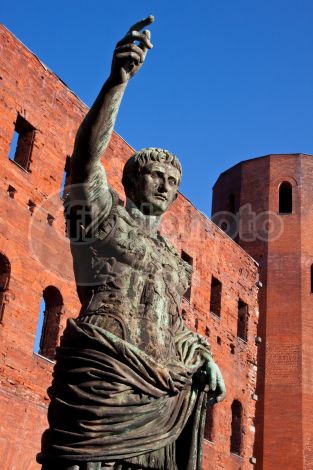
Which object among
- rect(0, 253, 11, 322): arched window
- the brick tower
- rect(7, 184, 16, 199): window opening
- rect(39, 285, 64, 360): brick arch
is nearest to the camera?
rect(0, 253, 11, 322): arched window

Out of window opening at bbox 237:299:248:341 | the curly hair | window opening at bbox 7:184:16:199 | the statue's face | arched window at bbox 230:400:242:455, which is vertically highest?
window opening at bbox 237:299:248:341

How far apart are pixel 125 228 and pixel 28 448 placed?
11.2m

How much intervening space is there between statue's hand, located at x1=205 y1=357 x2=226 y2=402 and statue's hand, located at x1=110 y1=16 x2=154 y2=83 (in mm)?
1249

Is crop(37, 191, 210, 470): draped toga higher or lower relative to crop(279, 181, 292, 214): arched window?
lower

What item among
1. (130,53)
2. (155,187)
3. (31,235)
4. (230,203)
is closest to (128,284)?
(155,187)

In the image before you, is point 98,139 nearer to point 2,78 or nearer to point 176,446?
point 176,446

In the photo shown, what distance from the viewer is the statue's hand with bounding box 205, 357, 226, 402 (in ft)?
10.7

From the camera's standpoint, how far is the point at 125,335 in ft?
10.2

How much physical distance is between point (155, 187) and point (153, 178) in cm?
4

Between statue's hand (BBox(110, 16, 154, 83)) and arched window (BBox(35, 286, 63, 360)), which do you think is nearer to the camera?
statue's hand (BBox(110, 16, 154, 83))

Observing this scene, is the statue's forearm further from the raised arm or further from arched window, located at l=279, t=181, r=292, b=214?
arched window, located at l=279, t=181, r=292, b=214

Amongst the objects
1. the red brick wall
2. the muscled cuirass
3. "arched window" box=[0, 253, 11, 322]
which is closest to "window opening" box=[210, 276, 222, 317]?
the red brick wall

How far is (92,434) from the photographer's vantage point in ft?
9.34

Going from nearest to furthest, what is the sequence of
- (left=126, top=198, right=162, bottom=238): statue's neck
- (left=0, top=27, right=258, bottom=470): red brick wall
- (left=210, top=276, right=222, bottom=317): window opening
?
(left=126, top=198, right=162, bottom=238): statue's neck < (left=0, top=27, right=258, bottom=470): red brick wall < (left=210, top=276, right=222, bottom=317): window opening
